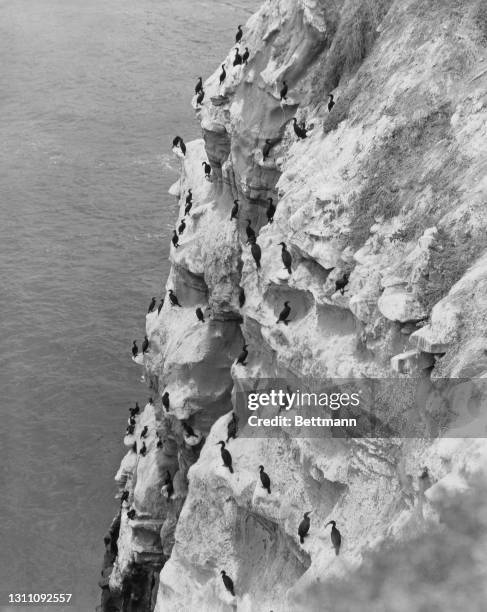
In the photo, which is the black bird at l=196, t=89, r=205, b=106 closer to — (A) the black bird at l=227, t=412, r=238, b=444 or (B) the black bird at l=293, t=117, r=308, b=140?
(B) the black bird at l=293, t=117, r=308, b=140

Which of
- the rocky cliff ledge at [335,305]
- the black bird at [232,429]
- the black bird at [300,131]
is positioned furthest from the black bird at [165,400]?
the black bird at [300,131]

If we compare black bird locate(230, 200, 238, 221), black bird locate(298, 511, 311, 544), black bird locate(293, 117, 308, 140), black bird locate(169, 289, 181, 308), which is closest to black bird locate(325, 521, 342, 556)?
black bird locate(298, 511, 311, 544)

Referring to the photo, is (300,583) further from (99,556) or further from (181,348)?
(99,556)

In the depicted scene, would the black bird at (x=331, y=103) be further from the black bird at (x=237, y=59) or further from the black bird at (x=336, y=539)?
the black bird at (x=336, y=539)

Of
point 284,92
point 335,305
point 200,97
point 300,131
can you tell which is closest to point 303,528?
point 335,305

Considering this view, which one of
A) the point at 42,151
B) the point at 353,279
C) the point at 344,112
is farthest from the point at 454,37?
the point at 42,151
